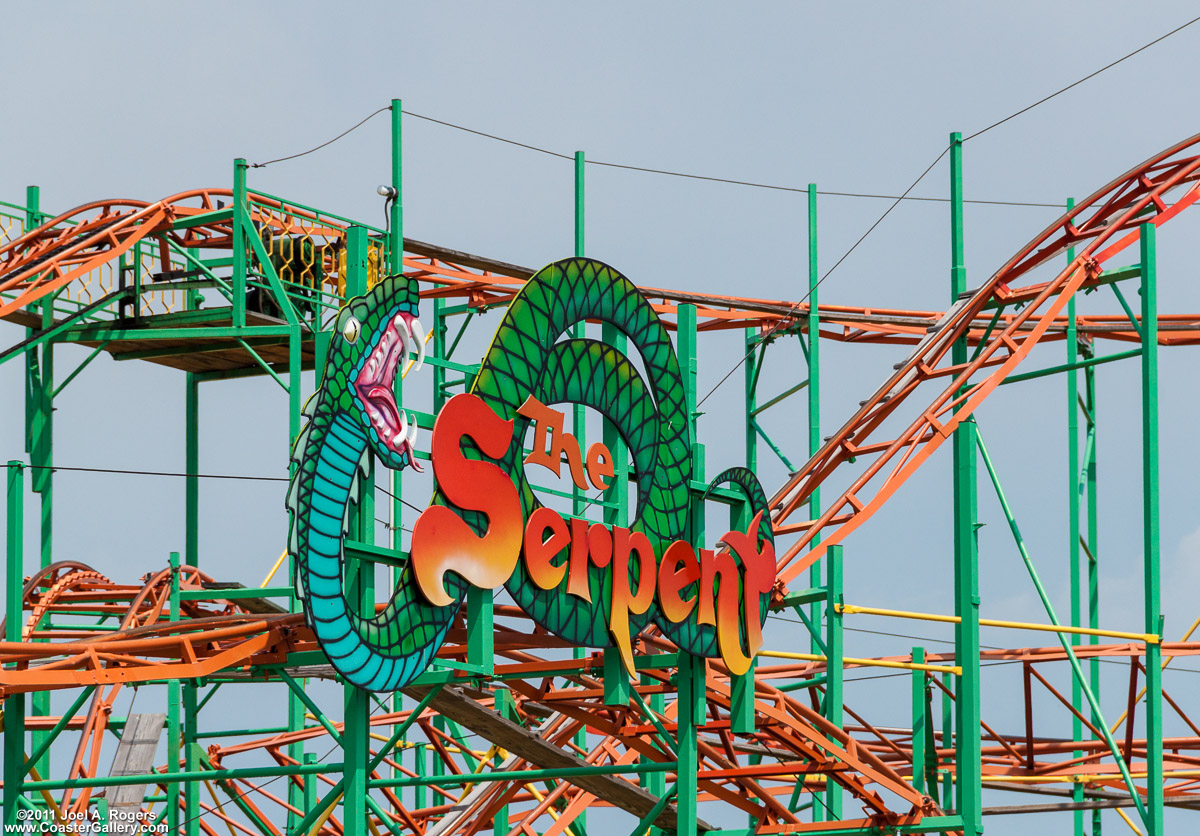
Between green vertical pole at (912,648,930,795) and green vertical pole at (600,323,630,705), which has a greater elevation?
green vertical pole at (600,323,630,705)

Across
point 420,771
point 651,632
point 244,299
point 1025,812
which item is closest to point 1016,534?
point 651,632

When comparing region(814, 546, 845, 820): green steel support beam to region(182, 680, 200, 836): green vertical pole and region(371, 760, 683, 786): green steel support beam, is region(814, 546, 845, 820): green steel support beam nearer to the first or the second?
region(371, 760, 683, 786): green steel support beam

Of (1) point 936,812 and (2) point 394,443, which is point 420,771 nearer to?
A: (1) point 936,812

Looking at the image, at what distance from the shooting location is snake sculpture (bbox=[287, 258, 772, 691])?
1277cm

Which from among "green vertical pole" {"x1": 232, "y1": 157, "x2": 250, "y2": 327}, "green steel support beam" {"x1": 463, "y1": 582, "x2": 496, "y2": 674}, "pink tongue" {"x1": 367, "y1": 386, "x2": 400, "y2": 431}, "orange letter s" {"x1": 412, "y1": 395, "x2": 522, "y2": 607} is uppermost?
"green vertical pole" {"x1": 232, "y1": 157, "x2": 250, "y2": 327}

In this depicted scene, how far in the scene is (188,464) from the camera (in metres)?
22.1

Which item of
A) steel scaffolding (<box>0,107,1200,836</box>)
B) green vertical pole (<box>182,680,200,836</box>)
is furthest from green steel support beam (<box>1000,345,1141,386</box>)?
green vertical pole (<box>182,680,200,836</box>)

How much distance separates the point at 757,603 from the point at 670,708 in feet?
5.31

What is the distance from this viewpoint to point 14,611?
14.1 meters

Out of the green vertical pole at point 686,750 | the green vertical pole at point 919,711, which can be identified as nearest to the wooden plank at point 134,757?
the green vertical pole at point 686,750

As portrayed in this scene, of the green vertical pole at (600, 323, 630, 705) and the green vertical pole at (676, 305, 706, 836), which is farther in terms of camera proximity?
the green vertical pole at (676, 305, 706, 836)

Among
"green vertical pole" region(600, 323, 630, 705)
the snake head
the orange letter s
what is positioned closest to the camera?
the snake head

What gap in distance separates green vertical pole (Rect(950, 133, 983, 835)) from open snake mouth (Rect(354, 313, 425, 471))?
653 cm

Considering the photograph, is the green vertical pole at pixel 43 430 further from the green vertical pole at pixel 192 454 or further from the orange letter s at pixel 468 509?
the orange letter s at pixel 468 509
